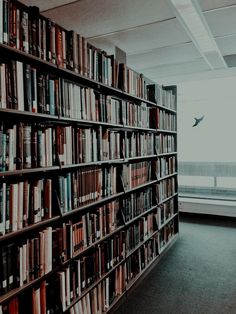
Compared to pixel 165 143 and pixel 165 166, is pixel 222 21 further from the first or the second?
pixel 165 166

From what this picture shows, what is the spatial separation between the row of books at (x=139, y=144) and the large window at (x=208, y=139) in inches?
103

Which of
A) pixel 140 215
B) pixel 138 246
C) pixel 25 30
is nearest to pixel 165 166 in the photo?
pixel 140 215

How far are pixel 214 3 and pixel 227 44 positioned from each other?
1207 mm

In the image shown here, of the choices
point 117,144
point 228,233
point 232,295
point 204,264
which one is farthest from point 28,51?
point 228,233

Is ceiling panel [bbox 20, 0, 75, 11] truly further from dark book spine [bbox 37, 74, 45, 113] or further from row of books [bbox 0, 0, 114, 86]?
dark book spine [bbox 37, 74, 45, 113]

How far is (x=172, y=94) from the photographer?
391 centimetres

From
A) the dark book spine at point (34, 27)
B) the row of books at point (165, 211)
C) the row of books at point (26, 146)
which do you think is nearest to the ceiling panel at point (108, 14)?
the dark book spine at point (34, 27)

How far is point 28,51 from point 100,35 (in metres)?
1.65

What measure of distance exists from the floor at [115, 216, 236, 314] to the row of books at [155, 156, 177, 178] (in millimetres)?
1053

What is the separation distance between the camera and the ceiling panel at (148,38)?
9.17ft

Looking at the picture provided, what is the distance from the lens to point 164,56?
377cm

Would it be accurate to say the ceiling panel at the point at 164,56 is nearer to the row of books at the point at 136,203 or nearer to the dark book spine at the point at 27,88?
the row of books at the point at 136,203

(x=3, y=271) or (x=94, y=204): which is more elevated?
(x=94, y=204)

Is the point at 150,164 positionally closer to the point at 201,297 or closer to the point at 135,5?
the point at 201,297
